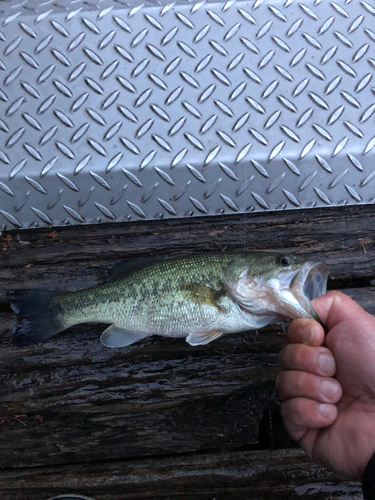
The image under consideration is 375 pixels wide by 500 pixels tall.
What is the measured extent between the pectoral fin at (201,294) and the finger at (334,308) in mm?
717

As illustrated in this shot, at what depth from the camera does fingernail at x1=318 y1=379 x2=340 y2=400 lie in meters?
2.29

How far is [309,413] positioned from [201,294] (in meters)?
1.04

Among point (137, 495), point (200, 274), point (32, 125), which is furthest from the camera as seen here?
point (32, 125)

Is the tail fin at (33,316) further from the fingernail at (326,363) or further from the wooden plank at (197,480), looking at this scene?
the fingernail at (326,363)

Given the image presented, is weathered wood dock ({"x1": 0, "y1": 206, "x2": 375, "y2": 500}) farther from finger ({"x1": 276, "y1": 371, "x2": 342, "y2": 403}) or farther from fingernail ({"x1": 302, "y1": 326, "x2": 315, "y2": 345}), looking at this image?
fingernail ({"x1": 302, "y1": 326, "x2": 315, "y2": 345})

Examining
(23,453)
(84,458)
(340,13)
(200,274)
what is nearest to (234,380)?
(200,274)

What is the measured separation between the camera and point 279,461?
298cm

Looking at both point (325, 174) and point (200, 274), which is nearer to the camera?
point (200, 274)

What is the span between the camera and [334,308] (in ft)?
8.41

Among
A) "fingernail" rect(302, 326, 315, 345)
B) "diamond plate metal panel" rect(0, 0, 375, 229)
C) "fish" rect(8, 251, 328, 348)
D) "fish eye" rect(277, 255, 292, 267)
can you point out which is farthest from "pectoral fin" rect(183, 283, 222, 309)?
"diamond plate metal panel" rect(0, 0, 375, 229)

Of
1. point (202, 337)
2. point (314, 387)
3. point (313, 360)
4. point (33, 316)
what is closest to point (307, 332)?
point (313, 360)

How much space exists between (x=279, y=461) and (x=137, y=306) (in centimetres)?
180

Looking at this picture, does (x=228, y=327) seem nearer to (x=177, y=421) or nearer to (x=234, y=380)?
(x=234, y=380)

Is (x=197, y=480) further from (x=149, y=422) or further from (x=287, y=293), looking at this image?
(x=287, y=293)
